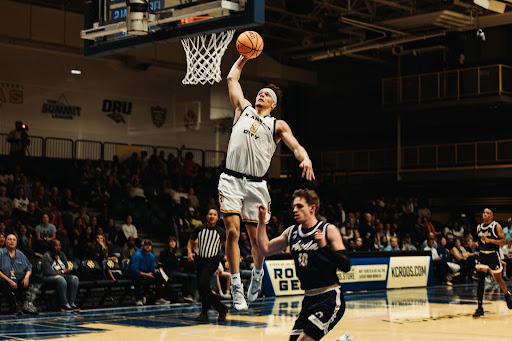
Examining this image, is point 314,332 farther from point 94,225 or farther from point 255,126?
point 94,225

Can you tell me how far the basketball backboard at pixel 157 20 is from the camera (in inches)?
328

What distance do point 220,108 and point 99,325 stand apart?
16.2 m

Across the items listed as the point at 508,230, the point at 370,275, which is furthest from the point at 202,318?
the point at 508,230

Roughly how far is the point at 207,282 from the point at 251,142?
20.2 ft

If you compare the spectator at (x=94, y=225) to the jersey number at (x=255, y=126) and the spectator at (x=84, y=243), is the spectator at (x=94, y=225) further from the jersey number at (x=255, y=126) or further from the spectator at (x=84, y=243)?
the jersey number at (x=255, y=126)

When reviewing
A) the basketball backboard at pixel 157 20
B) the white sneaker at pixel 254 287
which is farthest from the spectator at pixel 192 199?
the white sneaker at pixel 254 287

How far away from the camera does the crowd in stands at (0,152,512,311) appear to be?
1647 centimetres

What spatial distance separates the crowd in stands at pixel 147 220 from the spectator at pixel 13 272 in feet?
1.25

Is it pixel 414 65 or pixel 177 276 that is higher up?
pixel 414 65

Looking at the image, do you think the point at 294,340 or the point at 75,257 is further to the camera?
the point at 75,257

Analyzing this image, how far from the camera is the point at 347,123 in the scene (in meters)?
35.5

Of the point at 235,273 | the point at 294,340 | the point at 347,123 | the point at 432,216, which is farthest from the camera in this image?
the point at 347,123

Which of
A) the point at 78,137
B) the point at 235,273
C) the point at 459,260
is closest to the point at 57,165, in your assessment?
the point at 78,137

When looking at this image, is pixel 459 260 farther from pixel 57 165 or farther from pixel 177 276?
pixel 57 165
